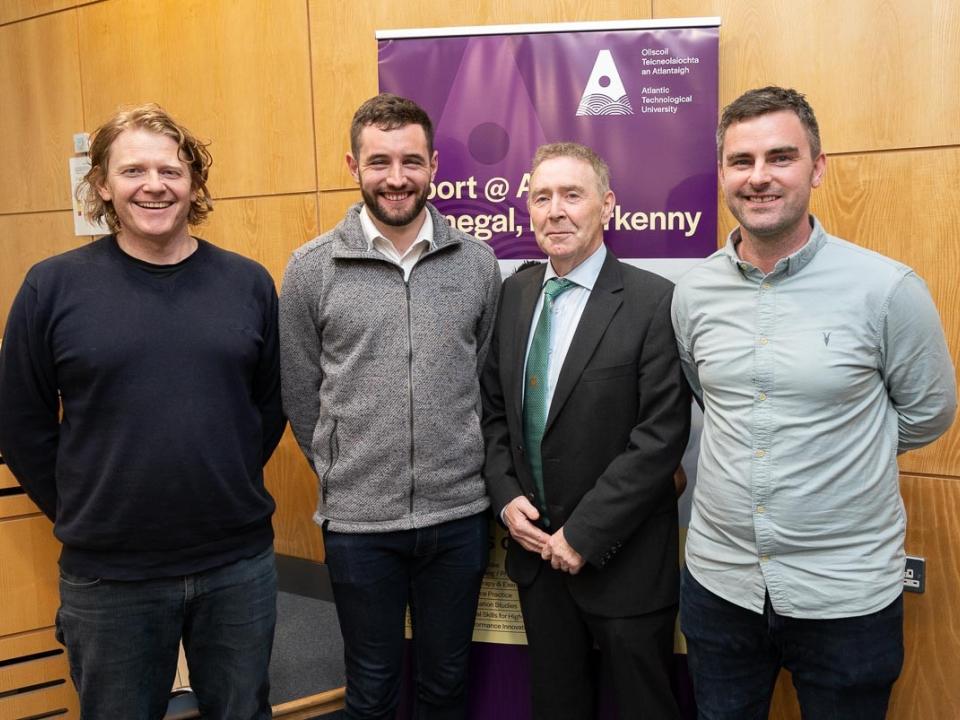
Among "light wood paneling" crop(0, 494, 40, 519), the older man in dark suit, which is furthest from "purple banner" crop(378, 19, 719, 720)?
"light wood paneling" crop(0, 494, 40, 519)

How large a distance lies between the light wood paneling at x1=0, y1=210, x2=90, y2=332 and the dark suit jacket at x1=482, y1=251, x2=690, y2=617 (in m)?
3.46

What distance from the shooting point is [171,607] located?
1.76 metres

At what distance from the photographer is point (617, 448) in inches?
78.6

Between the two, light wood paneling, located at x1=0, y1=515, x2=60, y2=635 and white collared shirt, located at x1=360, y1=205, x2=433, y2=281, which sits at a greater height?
white collared shirt, located at x1=360, y1=205, x2=433, y2=281

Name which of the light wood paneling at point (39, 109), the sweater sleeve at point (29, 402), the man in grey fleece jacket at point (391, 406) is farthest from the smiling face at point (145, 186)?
the light wood paneling at point (39, 109)

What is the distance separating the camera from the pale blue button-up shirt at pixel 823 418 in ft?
5.30

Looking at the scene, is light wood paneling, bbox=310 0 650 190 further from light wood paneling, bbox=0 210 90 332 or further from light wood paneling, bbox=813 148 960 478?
light wood paneling, bbox=0 210 90 332

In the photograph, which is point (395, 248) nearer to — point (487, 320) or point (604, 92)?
point (487, 320)

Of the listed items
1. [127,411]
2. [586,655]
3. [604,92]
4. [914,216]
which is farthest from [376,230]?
[914,216]

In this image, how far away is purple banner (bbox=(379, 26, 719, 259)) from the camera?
239 centimetres

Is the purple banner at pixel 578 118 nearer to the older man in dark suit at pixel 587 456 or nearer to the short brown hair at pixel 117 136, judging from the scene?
the older man in dark suit at pixel 587 456

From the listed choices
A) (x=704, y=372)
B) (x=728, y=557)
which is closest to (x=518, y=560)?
(x=728, y=557)

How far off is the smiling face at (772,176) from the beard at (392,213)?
0.79 meters

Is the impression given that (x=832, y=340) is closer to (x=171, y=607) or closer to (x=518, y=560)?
(x=518, y=560)
